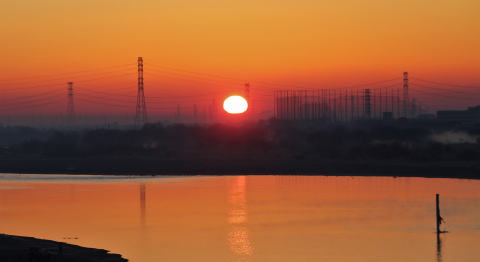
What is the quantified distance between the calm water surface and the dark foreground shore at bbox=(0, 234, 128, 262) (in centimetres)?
172

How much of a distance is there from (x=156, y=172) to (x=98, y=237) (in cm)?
6234

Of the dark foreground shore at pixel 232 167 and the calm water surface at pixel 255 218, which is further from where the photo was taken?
the dark foreground shore at pixel 232 167

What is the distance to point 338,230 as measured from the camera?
4669 cm

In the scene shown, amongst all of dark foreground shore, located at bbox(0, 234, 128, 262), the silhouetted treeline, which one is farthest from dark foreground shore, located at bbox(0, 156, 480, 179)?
dark foreground shore, located at bbox(0, 234, 128, 262)

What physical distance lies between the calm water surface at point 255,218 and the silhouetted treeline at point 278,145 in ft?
95.5

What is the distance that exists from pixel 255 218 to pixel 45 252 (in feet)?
69.1

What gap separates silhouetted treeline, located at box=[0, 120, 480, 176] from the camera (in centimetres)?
11262

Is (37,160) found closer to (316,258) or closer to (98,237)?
(98,237)

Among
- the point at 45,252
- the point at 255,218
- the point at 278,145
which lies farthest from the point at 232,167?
the point at 45,252

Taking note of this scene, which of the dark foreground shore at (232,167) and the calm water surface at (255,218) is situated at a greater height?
the dark foreground shore at (232,167)

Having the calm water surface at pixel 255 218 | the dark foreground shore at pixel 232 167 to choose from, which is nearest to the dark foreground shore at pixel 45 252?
the calm water surface at pixel 255 218

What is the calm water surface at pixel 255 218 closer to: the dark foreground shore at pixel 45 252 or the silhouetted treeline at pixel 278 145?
the dark foreground shore at pixel 45 252

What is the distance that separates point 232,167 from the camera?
10625cm

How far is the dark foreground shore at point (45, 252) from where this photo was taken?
33094mm
